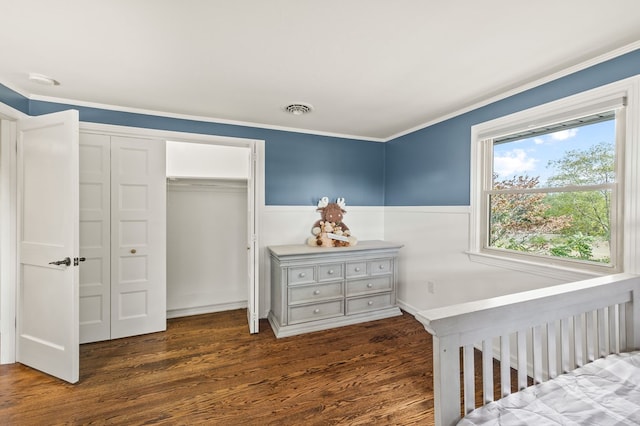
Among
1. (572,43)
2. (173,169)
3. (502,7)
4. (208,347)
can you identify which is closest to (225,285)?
(208,347)

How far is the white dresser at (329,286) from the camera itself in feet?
9.24

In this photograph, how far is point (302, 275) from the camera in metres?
2.86

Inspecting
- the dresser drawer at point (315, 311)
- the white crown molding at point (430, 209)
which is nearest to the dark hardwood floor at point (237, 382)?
the dresser drawer at point (315, 311)

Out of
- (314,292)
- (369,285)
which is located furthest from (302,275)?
(369,285)

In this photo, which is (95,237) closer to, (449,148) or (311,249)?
(311,249)

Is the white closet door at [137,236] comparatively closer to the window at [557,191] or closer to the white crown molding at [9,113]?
the white crown molding at [9,113]

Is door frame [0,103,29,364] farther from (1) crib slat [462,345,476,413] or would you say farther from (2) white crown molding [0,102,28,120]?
(1) crib slat [462,345,476,413]

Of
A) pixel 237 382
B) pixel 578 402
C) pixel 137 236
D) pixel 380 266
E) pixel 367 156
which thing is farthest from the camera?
pixel 367 156

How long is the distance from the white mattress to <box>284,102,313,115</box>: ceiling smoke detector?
8.14 ft

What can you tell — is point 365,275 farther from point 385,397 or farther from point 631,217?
point 631,217

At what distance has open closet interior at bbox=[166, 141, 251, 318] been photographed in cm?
323

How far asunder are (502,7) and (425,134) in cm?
188

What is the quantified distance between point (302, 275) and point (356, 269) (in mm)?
639

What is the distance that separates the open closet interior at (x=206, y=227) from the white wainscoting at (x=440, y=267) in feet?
6.76
